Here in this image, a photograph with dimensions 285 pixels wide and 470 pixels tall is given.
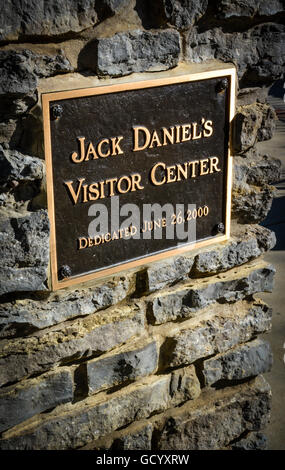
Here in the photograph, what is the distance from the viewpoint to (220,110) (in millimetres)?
2234

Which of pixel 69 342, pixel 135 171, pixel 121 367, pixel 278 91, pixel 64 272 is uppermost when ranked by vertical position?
pixel 135 171

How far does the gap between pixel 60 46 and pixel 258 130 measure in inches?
32.7

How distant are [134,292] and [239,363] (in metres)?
0.58

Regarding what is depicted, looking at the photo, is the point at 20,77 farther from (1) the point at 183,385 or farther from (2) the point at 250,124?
(1) the point at 183,385

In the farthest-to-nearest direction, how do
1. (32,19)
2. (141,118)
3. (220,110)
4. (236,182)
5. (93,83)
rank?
(236,182) < (220,110) < (141,118) < (93,83) < (32,19)

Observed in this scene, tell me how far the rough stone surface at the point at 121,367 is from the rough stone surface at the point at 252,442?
567 millimetres

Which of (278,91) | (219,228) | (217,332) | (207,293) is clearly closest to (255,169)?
(219,228)

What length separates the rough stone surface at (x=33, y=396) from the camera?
6.61 feet

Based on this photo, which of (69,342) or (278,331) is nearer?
(69,342)

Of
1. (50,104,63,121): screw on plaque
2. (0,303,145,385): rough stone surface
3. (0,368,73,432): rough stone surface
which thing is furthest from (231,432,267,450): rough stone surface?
(50,104,63,121): screw on plaque

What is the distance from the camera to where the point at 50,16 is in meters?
1.77

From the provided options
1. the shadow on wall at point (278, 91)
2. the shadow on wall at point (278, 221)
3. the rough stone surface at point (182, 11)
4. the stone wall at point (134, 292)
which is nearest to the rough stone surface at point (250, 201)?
the stone wall at point (134, 292)
